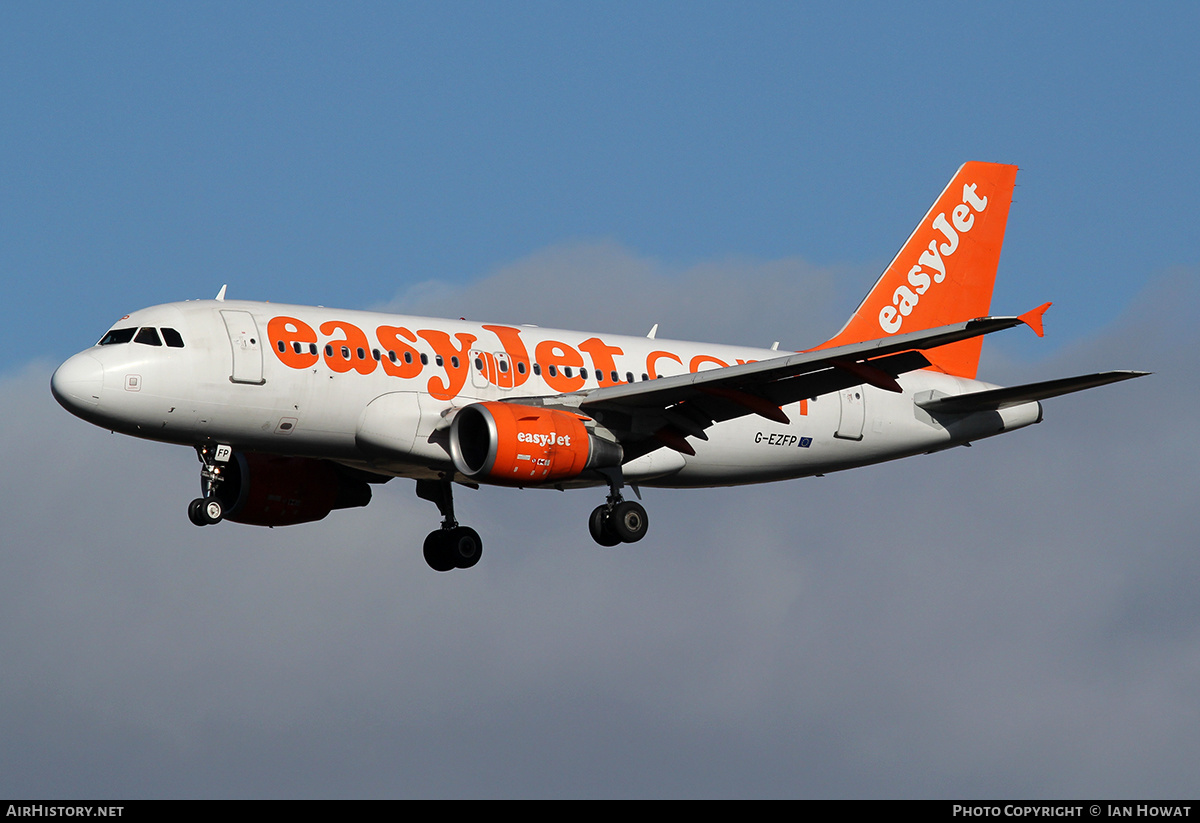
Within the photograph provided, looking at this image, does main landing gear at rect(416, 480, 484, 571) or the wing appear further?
main landing gear at rect(416, 480, 484, 571)

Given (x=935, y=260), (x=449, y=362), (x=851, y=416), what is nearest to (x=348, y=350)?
(x=449, y=362)

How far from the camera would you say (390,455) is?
124ft

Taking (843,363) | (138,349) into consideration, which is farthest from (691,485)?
(138,349)

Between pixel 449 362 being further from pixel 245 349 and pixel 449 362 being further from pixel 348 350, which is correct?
pixel 245 349

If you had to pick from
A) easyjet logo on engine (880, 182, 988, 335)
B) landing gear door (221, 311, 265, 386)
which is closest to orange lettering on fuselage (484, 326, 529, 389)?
landing gear door (221, 311, 265, 386)

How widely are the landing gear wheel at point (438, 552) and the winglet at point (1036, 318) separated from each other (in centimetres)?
1662

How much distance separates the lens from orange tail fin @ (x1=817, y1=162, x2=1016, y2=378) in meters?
47.7

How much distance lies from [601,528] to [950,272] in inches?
580

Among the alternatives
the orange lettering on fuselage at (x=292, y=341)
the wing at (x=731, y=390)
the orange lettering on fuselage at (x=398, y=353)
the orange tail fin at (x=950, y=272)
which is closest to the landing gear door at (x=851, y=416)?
the orange tail fin at (x=950, y=272)

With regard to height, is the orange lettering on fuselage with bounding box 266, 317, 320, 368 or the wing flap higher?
the orange lettering on fuselage with bounding box 266, 317, 320, 368

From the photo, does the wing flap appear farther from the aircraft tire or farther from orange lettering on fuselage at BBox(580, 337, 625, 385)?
the aircraft tire

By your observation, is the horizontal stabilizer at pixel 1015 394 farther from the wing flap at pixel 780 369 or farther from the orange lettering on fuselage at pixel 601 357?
the orange lettering on fuselage at pixel 601 357

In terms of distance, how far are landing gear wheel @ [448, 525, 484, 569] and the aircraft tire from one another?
769 cm
